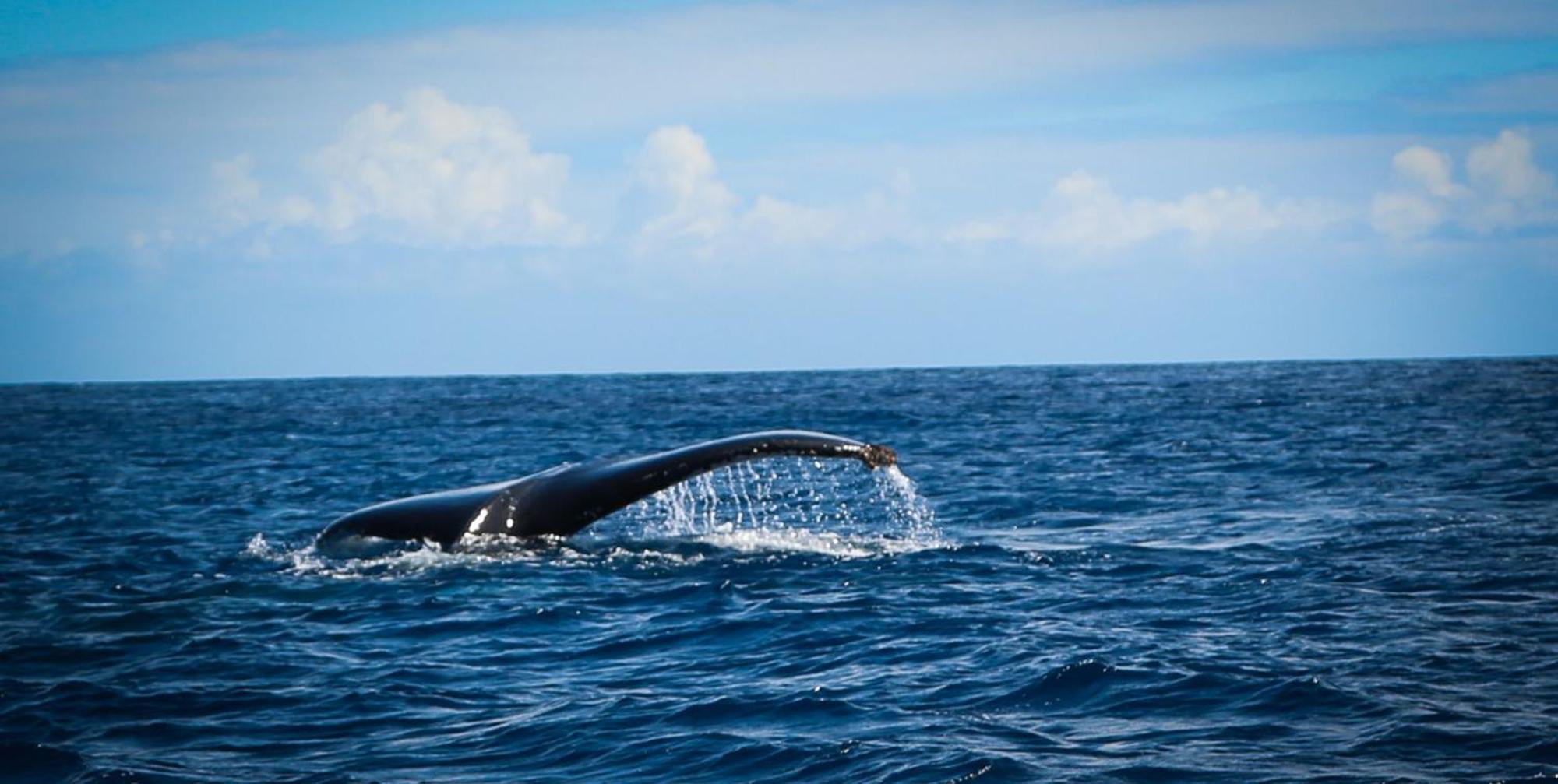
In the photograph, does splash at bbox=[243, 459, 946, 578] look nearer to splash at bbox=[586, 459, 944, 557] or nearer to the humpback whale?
splash at bbox=[586, 459, 944, 557]

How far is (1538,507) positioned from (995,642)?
9802 millimetres

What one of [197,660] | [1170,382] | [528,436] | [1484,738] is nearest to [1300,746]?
[1484,738]

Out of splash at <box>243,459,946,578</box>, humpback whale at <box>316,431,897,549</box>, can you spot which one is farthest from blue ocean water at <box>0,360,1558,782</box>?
humpback whale at <box>316,431,897,549</box>

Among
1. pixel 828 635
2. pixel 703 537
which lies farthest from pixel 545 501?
pixel 828 635

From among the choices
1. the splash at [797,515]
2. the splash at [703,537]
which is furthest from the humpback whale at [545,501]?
the splash at [797,515]

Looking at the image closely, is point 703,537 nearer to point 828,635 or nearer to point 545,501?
point 545,501

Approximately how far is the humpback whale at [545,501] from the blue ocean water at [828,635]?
0.77ft

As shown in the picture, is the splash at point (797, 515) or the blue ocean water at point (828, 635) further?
the splash at point (797, 515)

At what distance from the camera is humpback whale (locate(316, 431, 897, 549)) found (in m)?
11.7

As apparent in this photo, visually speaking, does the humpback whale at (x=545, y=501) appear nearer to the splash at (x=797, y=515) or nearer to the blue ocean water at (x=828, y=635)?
the blue ocean water at (x=828, y=635)

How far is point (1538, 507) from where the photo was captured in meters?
17.4

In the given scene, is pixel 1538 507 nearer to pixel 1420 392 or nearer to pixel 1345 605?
pixel 1345 605

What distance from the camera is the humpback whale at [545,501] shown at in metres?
11.7

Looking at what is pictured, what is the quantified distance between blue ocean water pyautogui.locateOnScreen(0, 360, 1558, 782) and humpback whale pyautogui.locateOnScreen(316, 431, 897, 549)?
A: 0.77 feet
